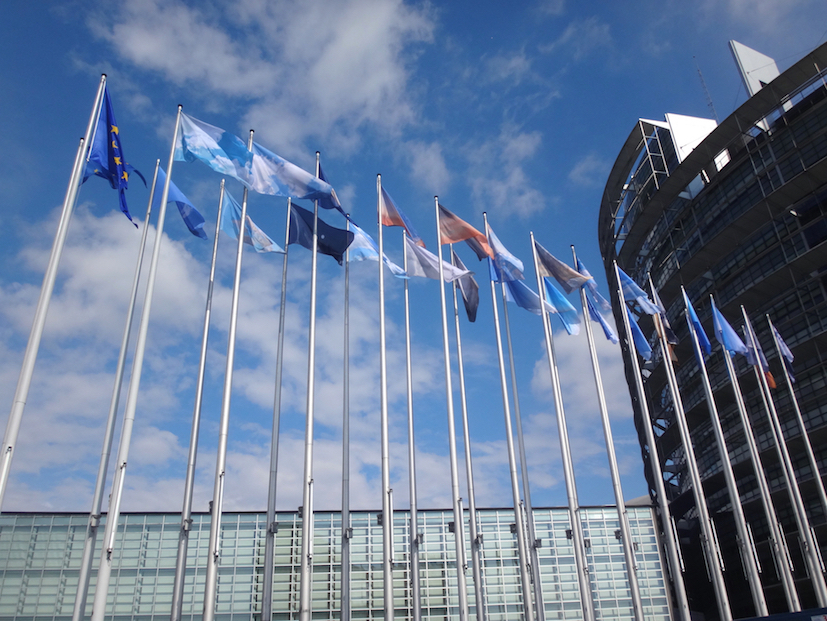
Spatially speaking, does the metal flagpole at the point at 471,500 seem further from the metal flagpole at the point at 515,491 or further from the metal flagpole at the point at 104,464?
the metal flagpole at the point at 104,464

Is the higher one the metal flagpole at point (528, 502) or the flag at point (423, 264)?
the flag at point (423, 264)

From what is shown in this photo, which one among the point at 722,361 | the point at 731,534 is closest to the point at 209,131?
the point at 722,361

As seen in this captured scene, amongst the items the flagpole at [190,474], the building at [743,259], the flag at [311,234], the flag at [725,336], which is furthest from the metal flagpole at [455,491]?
the building at [743,259]

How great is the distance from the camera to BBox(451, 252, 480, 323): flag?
31.6 meters

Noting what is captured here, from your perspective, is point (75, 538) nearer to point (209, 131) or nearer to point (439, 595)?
point (439, 595)

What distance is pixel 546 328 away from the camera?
30656mm

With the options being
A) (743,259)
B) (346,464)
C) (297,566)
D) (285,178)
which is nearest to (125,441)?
(346,464)

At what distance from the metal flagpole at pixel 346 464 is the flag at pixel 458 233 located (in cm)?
496

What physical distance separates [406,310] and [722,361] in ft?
130

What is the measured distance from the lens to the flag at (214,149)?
22.0 m

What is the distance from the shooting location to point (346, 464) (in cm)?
2320

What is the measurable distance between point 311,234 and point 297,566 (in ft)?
79.4

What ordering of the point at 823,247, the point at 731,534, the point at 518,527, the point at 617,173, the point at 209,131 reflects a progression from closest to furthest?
the point at 209,131 → the point at 518,527 → the point at 823,247 → the point at 731,534 → the point at 617,173

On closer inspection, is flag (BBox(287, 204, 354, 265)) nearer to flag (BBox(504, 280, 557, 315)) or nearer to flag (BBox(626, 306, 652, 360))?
flag (BBox(504, 280, 557, 315))
